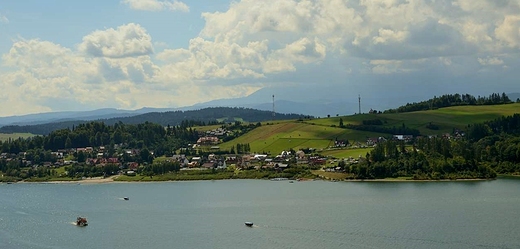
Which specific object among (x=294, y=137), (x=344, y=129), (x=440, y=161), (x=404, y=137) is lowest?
(x=440, y=161)

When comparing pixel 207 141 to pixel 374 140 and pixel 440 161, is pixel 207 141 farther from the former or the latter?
pixel 440 161

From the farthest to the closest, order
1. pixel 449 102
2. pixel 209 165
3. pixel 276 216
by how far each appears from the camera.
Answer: pixel 449 102, pixel 209 165, pixel 276 216

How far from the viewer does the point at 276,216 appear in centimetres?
5962

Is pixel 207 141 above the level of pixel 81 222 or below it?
above

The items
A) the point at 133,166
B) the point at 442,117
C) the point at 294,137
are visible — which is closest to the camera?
the point at 133,166

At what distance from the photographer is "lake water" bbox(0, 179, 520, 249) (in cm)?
4847

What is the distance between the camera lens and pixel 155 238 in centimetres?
5156

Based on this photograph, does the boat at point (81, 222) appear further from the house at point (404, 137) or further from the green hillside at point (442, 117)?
the green hillside at point (442, 117)

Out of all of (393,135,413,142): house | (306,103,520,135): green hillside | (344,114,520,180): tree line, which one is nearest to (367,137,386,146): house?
(393,135,413,142): house

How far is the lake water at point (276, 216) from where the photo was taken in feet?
159

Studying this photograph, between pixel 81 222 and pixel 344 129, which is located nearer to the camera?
pixel 81 222

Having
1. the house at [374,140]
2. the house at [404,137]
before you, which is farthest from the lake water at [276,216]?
the house at [404,137]

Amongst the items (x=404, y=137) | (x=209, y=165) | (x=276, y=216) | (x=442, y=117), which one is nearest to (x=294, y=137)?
(x=404, y=137)

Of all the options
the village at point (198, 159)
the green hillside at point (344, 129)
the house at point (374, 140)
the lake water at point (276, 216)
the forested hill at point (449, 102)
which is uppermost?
the forested hill at point (449, 102)
